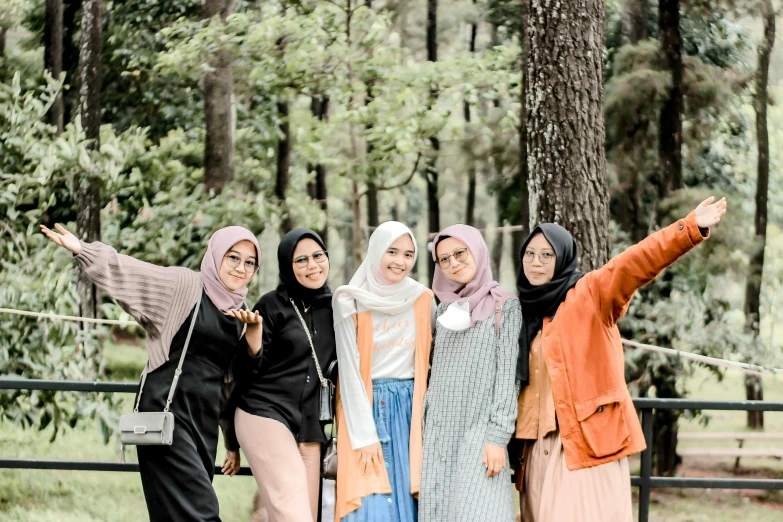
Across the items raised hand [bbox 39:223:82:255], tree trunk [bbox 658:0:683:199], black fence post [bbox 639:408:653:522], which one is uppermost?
tree trunk [bbox 658:0:683:199]

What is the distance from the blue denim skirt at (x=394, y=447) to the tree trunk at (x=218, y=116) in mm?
8084

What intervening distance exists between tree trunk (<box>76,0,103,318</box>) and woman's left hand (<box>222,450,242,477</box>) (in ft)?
21.4

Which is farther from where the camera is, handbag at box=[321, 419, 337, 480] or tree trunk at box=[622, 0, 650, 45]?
tree trunk at box=[622, 0, 650, 45]

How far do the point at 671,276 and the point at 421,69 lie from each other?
4.20 meters

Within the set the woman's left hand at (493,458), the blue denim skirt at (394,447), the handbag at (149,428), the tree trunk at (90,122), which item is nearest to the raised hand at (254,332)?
the handbag at (149,428)

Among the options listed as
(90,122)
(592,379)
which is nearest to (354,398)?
(592,379)

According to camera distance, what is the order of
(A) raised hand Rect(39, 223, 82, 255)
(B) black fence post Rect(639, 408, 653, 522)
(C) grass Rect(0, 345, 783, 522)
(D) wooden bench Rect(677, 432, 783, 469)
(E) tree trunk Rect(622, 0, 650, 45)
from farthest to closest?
(E) tree trunk Rect(622, 0, 650, 45)
(D) wooden bench Rect(677, 432, 783, 469)
(C) grass Rect(0, 345, 783, 522)
(B) black fence post Rect(639, 408, 653, 522)
(A) raised hand Rect(39, 223, 82, 255)

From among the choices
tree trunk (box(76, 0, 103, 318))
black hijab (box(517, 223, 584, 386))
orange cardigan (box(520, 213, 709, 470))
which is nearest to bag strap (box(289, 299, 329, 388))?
black hijab (box(517, 223, 584, 386))

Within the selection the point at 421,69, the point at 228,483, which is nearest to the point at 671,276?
the point at 421,69

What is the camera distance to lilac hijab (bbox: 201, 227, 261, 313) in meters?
3.26

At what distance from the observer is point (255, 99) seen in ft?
40.7

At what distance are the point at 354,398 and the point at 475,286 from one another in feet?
2.11

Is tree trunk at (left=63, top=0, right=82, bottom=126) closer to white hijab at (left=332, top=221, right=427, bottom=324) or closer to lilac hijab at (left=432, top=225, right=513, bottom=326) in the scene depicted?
white hijab at (left=332, top=221, right=427, bottom=324)

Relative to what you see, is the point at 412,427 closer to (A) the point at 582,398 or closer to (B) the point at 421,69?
(A) the point at 582,398
